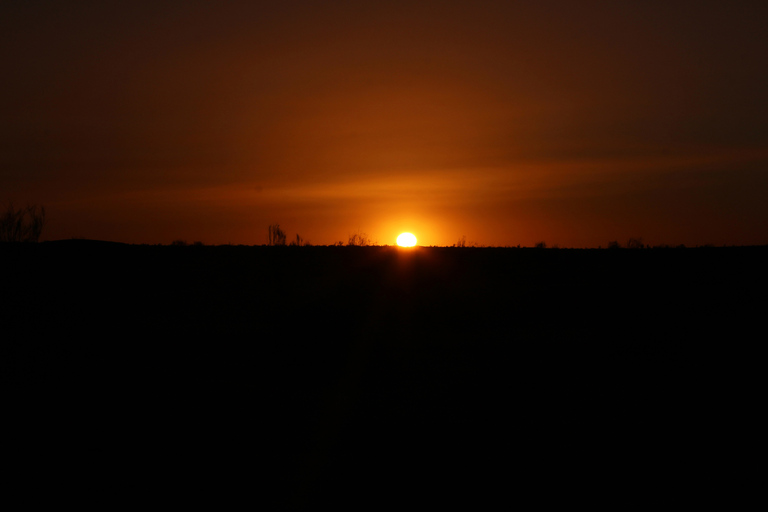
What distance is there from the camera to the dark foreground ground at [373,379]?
5996 mm

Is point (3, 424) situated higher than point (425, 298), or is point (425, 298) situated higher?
point (425, 298)

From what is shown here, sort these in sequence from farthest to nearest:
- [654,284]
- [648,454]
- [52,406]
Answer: [654,284], [52,406], [648,454]

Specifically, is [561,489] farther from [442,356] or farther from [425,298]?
[425,298]

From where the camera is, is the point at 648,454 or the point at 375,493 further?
the point at 648,454

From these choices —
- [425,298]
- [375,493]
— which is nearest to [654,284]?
[425,298]

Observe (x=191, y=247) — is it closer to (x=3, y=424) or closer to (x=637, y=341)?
(x=3, y=424)

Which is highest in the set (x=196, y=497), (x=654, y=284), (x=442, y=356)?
(x=654, y=284)

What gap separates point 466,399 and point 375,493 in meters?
2.59

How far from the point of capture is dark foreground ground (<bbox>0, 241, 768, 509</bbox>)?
6.00 meters

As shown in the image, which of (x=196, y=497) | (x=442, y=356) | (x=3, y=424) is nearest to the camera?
(x=196, y=497)

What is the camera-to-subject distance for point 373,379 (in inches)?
343

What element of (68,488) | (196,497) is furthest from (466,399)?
(68,488)

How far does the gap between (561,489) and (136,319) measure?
832 cm

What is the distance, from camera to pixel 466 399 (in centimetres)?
802
